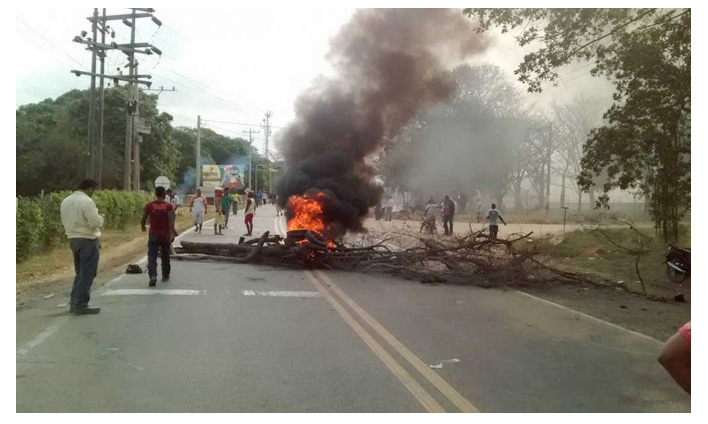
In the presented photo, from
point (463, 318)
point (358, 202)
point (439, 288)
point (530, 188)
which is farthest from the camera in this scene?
point (530, 188)

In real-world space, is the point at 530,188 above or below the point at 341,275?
above

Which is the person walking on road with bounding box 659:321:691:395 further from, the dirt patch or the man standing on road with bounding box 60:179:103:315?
the man standing on road with bounding box 60:179:103:315

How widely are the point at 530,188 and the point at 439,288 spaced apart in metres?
45.3

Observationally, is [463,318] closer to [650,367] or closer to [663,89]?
[650,367]

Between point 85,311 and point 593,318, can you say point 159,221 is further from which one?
point 593,318

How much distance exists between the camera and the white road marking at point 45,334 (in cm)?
566

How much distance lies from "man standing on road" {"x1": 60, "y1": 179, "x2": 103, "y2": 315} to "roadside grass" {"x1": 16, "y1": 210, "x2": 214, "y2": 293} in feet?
9.75

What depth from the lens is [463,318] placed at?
7645mm

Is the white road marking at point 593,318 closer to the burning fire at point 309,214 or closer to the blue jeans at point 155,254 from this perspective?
the burning fire at point 309,214

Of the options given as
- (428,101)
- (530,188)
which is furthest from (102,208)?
(530,188)

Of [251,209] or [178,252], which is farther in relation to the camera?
[251,209]

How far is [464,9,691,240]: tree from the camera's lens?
1030 centimetres

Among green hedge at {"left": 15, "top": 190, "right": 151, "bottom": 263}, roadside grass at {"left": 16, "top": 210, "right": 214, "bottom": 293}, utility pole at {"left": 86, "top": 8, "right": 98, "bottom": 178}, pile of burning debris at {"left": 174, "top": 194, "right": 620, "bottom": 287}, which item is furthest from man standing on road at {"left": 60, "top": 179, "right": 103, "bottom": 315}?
utility pole at {"left": 86, "top": 8, "right": 98, "bottom": 178}

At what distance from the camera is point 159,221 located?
32.2ft
